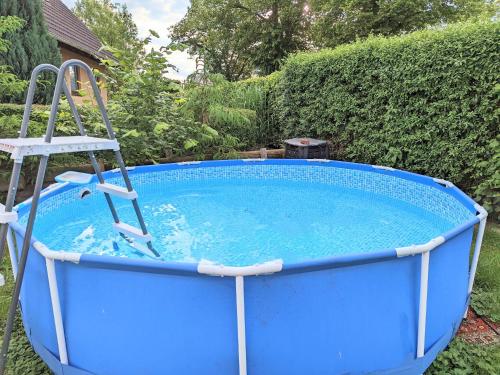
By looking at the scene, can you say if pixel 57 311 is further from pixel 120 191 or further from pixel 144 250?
pixel 144 250

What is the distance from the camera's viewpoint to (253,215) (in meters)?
5.77

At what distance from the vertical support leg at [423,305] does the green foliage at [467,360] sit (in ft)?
1.05

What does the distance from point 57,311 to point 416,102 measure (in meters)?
6.08

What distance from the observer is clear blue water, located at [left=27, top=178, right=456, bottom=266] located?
441 cm

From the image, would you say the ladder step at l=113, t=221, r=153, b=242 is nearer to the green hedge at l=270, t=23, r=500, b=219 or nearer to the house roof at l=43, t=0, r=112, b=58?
the green hedge at l=270, t=23, r=500, b=219

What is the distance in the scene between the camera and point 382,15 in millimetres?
18812

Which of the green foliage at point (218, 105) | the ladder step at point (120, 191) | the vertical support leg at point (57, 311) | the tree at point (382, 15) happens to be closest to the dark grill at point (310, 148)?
the green foliage at point (218, 105)

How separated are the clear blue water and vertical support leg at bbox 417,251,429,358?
4.90 feet

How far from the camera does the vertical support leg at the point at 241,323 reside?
1.93m

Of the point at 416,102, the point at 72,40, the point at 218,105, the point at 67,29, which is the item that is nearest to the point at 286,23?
the point at 67,29

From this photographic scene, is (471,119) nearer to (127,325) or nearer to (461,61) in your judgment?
(461,61)

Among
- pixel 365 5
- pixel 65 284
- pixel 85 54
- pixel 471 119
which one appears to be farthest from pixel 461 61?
pixel 365 5

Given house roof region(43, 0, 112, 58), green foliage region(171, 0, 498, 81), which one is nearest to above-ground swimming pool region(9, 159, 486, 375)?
house roof region(43, 0, 112, 58)

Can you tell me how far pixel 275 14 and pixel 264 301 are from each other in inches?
1034
